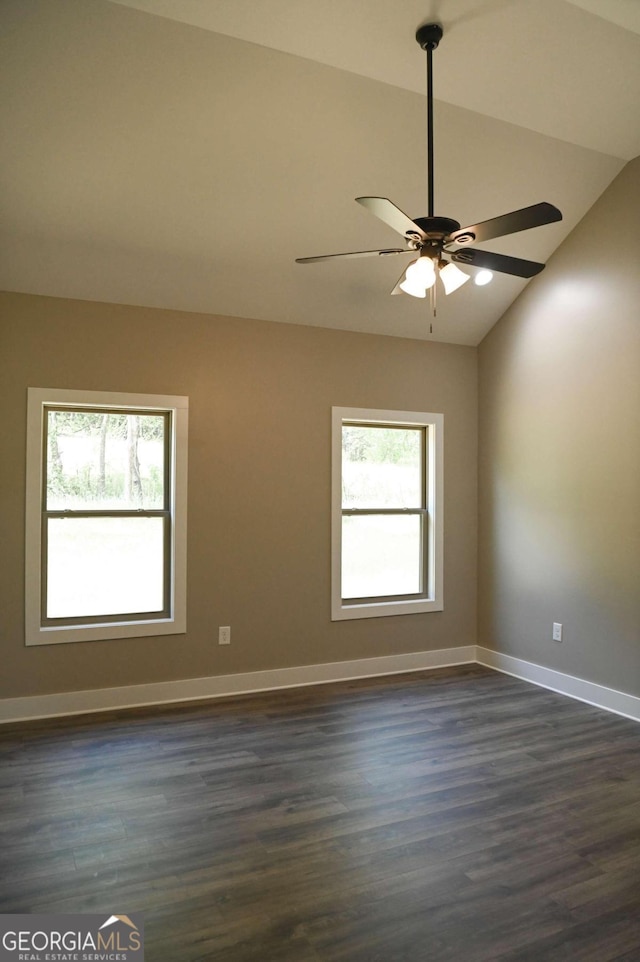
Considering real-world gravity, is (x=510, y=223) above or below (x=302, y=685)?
above

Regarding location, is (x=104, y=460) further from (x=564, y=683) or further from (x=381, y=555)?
(x=564, y=683)

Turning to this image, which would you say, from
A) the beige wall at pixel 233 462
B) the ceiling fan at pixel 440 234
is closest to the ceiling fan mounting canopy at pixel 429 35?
the ceiling fan at pixel 440 234

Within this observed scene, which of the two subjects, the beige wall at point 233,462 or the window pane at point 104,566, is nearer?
the beige wall at point 233,462

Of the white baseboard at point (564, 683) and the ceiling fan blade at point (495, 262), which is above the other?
the ceiling fan blade at point (495, 262)

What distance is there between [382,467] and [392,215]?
2.85 metres

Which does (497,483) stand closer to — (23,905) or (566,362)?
(566,362)

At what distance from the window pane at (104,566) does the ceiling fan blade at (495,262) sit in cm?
265

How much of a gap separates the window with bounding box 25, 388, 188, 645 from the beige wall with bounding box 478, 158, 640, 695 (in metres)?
2.44

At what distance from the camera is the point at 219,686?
432cm

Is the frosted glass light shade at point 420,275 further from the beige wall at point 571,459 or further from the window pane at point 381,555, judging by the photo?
the window pane at point 381,555

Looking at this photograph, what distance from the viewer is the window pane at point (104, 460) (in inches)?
159

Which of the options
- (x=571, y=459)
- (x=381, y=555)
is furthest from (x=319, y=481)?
(x=571, y=459)

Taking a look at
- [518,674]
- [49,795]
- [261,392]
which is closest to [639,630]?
[518,674]

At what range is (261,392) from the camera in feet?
14.7
